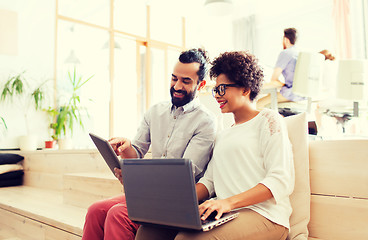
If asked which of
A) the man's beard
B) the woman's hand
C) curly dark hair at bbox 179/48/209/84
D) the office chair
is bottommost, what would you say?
the woman's hand

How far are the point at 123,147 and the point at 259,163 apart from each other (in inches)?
24.4

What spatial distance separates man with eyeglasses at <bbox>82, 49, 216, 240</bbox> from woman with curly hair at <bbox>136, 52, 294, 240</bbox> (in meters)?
0.08

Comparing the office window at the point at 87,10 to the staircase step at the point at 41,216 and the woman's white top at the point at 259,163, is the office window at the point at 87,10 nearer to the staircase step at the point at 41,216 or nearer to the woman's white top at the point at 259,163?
the staircase step at the point at 41,216

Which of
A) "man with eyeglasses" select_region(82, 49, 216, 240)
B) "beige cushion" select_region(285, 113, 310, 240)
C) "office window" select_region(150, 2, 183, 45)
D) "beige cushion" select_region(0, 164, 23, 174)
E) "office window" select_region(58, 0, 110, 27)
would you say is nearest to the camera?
"beige cushion" select_region(285, 113, 310, 240)

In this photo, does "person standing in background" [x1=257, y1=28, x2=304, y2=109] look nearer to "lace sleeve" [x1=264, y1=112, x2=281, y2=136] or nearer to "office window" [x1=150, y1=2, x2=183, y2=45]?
"lace sleeve" [x1=264, y1=112, x2=281, y2=136]

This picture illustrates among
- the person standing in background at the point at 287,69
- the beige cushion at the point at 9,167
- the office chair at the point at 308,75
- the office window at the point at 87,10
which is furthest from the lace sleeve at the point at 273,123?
the office window at the point at 87,10

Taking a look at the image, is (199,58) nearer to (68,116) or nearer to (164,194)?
(164,194)

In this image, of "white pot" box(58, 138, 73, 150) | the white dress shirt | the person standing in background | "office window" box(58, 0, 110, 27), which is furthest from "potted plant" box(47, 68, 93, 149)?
the white dress shirt

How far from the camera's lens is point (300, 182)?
4.06 feet

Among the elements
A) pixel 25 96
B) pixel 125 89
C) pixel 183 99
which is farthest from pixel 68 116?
pixel 183 99

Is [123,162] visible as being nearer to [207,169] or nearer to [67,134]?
[207,169]

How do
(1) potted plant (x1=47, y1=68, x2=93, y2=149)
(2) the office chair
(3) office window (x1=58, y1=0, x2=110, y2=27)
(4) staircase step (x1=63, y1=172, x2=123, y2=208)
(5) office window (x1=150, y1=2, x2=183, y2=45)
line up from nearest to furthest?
(4) staircase step (x1=63, y1=172, x2=123, y2=208) < (2) the office chair < (1) potted plant (x1=47, y1=68, x2=93, y2=149) < (3) office window (x1=58, y1=0, x2=110, y2=27) < (5) office window (x1=150, y1=2, x2=183, y2=45)

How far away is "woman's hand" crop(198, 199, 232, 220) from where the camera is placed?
0.95m

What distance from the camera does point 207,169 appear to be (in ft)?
4.40
